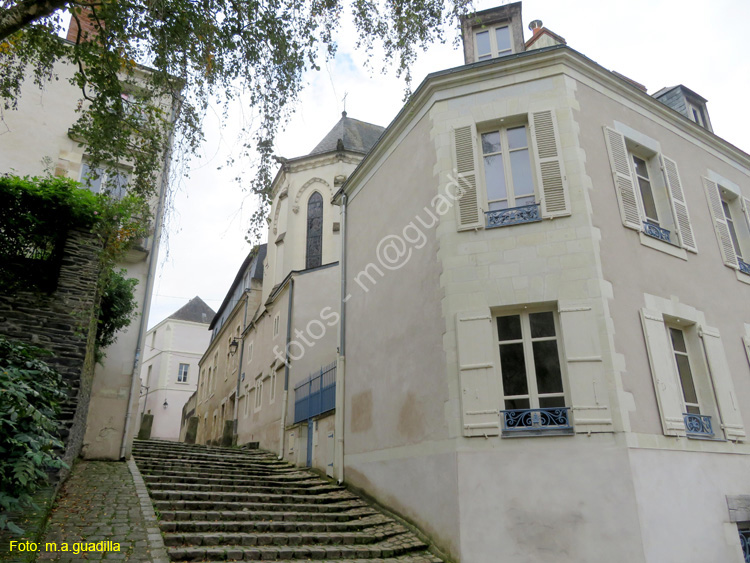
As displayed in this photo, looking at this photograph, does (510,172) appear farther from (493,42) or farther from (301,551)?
(301,551)

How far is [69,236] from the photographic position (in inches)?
368

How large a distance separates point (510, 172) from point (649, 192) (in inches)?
96.1

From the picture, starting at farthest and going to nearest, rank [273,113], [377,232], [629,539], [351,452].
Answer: [377,232] < [351,452] < [273,113] < [629,539]

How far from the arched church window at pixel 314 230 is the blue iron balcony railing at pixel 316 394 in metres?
9.07

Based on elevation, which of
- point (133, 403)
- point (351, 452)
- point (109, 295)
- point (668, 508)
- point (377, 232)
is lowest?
point (668, 508)

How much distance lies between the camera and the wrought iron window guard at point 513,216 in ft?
25.2

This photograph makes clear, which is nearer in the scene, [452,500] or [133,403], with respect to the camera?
[452,500]

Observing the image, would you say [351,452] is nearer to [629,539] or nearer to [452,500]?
[452,500]

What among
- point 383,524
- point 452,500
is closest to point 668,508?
point 452,500

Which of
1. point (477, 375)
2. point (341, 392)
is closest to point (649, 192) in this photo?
point (477, 375)

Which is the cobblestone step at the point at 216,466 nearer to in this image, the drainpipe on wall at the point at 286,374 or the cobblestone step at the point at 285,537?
the drainpipe on wall at the point at 286,374

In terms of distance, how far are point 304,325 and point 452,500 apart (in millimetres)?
8276

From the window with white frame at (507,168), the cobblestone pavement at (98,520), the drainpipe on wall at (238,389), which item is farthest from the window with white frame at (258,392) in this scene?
the window with white frame at (507,168)

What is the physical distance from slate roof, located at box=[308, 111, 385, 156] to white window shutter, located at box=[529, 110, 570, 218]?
15414mm
